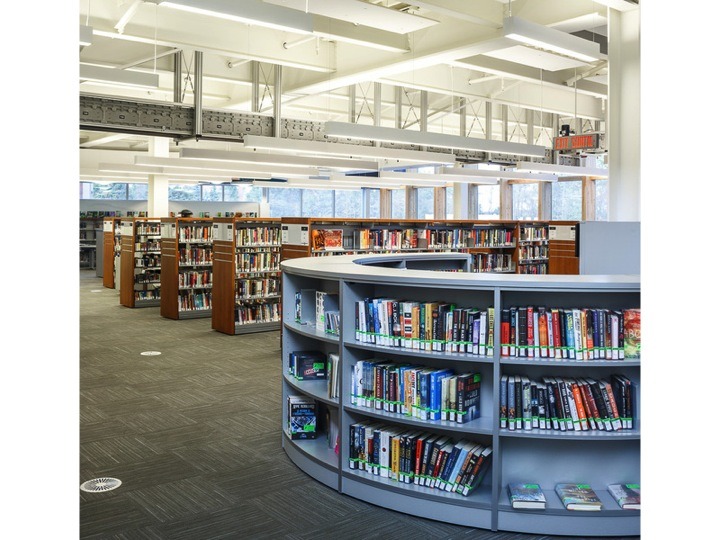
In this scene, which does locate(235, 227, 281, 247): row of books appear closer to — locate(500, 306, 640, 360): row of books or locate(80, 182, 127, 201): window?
locate(500, 306, 640, 360): row of books

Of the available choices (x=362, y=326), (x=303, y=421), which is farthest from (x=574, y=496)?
(x=303, y=421)

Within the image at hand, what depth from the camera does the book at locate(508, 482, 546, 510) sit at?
349 cm

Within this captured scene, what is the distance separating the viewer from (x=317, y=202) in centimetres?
2698

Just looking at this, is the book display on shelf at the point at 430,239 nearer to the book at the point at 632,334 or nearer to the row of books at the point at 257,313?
the row of books at the point at 257,313

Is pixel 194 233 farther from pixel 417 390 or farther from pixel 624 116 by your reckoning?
pixel 417 390

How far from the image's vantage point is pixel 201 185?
2520 cm

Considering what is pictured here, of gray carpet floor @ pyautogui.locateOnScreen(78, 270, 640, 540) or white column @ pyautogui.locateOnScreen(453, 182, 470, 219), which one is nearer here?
gray carpet floor @ pyautogui.locateOnScreen(78, 270, 640, 540)

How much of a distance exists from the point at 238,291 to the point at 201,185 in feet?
52.9

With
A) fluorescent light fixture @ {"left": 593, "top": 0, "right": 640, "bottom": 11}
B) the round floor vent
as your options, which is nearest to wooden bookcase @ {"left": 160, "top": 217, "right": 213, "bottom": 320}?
the round floor vent

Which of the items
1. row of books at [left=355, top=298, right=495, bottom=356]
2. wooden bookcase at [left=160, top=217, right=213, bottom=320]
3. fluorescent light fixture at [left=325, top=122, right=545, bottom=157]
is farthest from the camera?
wooden bookcase at [left=160, top=217, right=213, bottom=320]

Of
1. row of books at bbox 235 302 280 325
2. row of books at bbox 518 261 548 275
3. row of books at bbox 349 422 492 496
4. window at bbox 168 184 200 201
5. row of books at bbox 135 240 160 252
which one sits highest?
window at bbox 168 184 200 201

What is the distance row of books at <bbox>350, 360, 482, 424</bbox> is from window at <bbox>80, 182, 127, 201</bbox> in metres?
22.0
